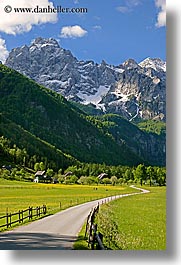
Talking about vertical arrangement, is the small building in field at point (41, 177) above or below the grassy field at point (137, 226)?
above

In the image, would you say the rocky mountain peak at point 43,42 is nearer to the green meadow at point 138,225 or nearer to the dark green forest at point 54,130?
the dark green forest at point 54,130

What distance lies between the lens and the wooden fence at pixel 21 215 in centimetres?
1109

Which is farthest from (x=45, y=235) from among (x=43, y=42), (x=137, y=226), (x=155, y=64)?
(x=155, y=64)

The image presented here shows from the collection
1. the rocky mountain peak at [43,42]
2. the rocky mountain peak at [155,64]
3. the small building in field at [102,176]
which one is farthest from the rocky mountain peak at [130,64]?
the small building in field at [102,176]

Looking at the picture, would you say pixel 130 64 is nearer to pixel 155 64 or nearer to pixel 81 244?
pixel 155 64

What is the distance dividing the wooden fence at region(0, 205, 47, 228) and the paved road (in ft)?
0.71

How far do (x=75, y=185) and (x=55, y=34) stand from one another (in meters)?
4.15

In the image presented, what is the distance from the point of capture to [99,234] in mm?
9578

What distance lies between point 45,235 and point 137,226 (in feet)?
7.22

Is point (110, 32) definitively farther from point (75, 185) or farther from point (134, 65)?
point (75, 185)

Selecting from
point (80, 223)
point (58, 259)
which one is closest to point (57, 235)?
point (58, 259)

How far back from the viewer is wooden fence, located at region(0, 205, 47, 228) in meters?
11.1

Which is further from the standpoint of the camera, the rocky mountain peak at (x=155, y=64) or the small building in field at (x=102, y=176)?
the small building in field at (x=102, y=176)

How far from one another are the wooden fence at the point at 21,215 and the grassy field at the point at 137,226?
1608 millimetres
